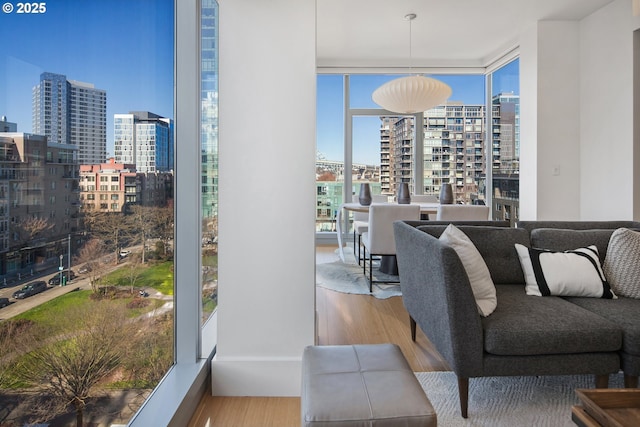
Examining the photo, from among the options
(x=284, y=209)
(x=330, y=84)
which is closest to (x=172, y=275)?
(x=284, y=209)

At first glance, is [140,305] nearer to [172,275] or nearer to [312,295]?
[172,275]

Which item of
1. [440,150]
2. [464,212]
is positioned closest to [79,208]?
[464,212]

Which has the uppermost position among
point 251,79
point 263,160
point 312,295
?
point 251,79

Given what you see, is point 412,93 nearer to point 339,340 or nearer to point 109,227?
point 339,340

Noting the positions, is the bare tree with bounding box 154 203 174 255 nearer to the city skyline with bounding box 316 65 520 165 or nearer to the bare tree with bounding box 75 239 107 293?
the bare tree with bounding box 75 239 107 293

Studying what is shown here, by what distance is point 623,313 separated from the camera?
1882 millimetres

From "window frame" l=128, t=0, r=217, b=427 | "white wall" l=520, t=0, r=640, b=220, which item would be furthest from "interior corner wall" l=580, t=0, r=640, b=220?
"window frame" l=128, t=0, r=217, b=427

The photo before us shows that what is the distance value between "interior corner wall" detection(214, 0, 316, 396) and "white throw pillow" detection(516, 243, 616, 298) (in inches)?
51.1

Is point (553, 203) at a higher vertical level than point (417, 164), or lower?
lower

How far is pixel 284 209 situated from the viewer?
1934mm

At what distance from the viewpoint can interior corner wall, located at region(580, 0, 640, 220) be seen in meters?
3.75

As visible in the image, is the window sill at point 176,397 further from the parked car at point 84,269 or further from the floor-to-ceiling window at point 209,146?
the parked car at point 84,269

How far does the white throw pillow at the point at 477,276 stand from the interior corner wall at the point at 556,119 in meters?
3.10

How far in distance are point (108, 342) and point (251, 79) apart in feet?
4.30
